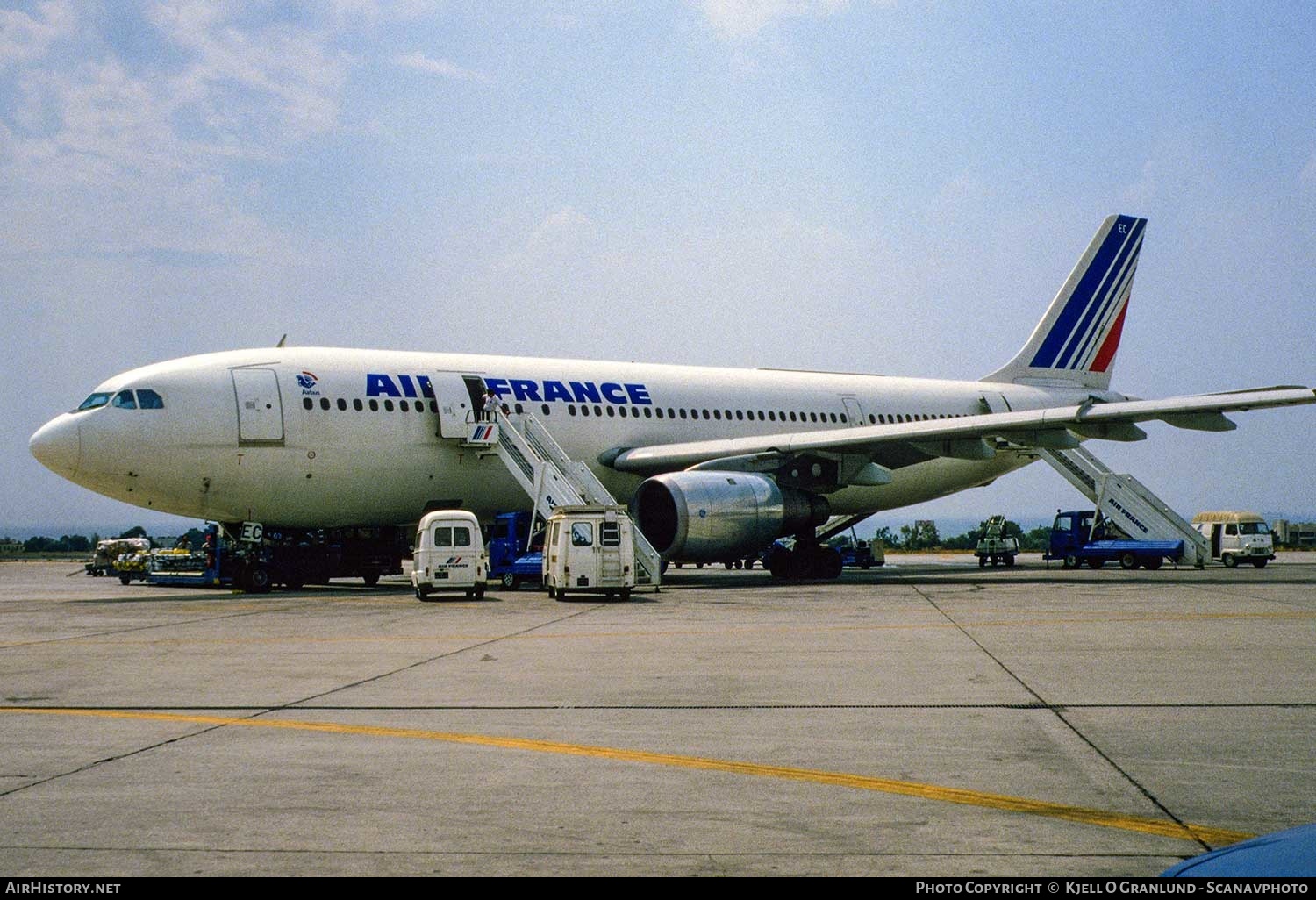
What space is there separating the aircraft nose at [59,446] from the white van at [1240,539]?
3194 centimetres

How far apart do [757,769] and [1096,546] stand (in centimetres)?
3123

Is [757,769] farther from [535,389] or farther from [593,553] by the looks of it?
[535,389]

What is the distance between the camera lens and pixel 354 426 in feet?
79.8

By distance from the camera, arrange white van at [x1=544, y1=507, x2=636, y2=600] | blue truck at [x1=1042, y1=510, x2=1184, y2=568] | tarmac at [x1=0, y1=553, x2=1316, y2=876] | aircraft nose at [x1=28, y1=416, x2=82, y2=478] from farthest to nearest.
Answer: blue truck at [x1=1042, y1=510, x2=1184, y2=568]
aircraft nose at [x1=28, y1=416, x2=82, y2=478]
white van at [x1=544, y1=507, x2=636, y2=600]
tarmac at [x1=0, y1=553, x2=1316, y2=876]

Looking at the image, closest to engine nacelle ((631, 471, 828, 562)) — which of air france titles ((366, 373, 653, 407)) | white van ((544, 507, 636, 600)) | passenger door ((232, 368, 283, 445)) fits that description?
air france titles ((366, 373, 653, 407))

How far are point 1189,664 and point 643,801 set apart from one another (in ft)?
23.0

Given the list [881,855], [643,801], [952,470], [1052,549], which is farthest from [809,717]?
[1052,549]

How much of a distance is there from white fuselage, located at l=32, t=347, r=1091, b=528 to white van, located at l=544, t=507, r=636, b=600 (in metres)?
5.45

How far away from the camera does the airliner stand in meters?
22.7

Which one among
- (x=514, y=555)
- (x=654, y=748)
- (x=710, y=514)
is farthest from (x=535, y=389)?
(x=654, y=748)

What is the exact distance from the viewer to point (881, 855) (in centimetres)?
497

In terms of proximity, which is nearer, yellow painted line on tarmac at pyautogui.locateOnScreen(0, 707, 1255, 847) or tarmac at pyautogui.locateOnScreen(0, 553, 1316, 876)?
tarmac at pyautogui.locateOnScreen(0, 553, 1316, 876)

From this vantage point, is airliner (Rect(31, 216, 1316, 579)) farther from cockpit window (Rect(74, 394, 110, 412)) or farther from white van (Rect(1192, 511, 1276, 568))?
white van (Rect(1192, 511, 1276, 568))

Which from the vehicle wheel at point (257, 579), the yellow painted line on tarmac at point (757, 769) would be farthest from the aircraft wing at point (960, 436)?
the yellow painted line on tarmac at point (757, 769)
